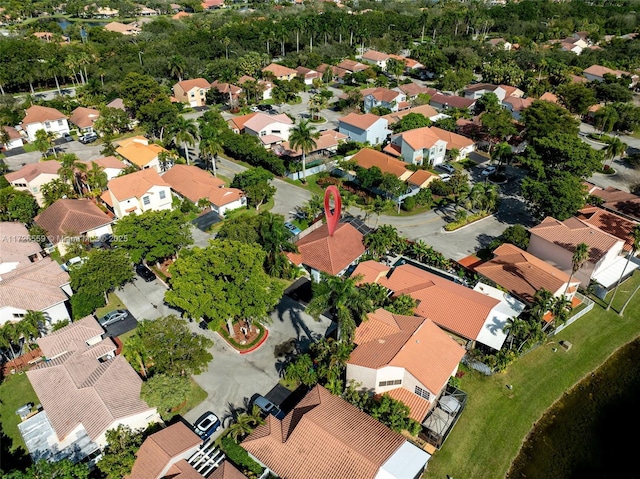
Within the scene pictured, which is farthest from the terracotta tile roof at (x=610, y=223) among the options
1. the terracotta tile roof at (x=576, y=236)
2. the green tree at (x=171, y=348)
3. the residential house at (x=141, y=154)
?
the residential house at (x=141, y=154)

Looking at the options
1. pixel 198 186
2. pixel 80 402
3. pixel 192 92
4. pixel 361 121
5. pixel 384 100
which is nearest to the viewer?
pixel 80 402

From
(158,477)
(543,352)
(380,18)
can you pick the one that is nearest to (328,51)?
(380,18)

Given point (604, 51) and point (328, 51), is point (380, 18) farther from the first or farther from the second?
point (604, 51)

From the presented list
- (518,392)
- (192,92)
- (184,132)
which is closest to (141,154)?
(184,132)

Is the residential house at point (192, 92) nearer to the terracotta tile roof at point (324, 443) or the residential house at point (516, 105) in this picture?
the residential house at point (516, 105)

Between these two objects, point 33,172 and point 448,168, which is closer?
point 33,172

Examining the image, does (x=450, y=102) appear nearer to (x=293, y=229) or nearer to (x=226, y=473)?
(x=293, y=229)

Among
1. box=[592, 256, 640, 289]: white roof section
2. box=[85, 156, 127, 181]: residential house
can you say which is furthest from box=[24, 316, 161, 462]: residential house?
box=[592, 256, 640, 289]: white roof section
